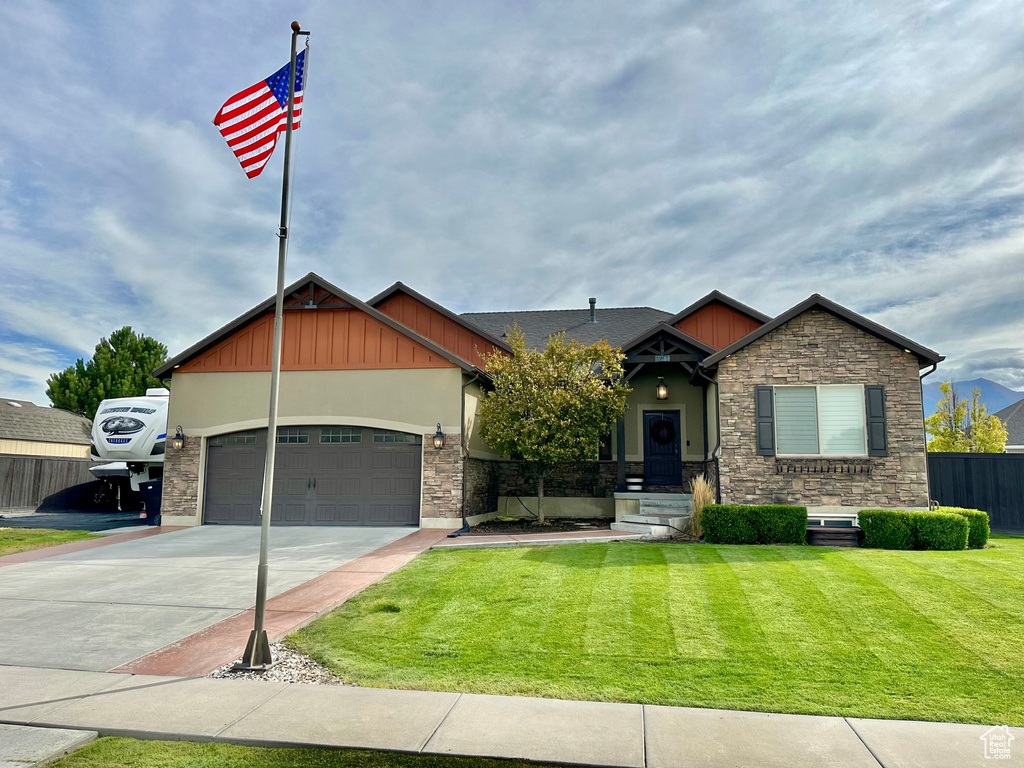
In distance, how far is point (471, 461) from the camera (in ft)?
50.2

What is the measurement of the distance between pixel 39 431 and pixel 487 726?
31.4 m

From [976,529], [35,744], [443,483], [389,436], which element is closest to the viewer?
[35,744]

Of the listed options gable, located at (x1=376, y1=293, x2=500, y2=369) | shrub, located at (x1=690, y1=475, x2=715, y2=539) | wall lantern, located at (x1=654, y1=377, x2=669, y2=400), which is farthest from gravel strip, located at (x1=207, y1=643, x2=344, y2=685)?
gable, located at (x1=376, y1=293, x2=500, y2=369)

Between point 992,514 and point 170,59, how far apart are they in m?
19.7

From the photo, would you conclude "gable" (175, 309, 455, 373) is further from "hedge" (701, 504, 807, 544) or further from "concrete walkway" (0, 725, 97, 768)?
"concrete walkway" (0, 725, 97, 768)

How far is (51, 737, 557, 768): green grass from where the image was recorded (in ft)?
12.8

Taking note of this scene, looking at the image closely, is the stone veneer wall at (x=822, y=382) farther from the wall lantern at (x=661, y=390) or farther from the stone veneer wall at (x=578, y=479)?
the stone veneer wall at (x=578, y=479)

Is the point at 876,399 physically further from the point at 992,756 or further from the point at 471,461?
the point at 992,756

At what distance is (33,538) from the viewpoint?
13.8m

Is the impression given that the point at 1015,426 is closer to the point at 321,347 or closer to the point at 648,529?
the point at 648,529

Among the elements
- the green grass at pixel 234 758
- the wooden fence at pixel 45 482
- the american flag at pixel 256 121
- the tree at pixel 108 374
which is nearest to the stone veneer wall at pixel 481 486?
the american flag at pixel 256 121

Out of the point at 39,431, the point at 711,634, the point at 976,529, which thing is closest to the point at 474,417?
the point at 711,634

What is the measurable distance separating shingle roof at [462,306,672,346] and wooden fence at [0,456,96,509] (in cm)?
1613

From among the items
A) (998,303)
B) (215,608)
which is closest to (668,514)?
(215,608)
